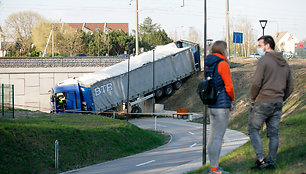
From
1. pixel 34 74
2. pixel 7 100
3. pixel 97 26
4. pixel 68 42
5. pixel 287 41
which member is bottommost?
pixel 7 100

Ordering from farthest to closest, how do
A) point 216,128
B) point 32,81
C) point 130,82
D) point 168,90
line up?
point 32,81 → point 168,90 → point 130,82 → point 216,128

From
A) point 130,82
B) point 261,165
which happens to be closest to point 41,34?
point 130,82

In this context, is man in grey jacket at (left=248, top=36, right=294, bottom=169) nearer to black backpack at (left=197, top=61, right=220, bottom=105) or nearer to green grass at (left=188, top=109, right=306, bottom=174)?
green grass at (left=188, top=109, right=306, bottom=174)

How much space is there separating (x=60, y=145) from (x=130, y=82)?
22377 millimetres

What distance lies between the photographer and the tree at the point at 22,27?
293 ft

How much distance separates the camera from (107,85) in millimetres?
35719

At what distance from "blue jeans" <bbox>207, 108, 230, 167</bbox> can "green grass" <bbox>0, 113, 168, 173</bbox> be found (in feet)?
27.2

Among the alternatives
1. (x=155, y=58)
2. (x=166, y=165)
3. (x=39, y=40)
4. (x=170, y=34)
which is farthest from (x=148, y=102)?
(x=170, y=34)

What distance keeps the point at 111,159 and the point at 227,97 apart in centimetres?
1172

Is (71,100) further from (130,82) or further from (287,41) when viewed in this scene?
(287,41)

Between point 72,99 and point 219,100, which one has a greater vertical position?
point 219,100

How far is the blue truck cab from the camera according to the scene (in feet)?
113

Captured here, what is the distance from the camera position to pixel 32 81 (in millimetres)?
49688

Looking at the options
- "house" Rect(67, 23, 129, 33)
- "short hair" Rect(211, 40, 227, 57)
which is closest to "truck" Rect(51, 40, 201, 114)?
"short hair" Rect(211, 40, 227, 57)
